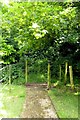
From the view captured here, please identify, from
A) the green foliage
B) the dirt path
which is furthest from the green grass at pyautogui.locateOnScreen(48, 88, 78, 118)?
the green foliage

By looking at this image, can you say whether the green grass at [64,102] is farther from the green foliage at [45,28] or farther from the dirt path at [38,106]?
the green foliage at [45,28]

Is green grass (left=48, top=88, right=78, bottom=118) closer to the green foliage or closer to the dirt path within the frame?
the dirt path

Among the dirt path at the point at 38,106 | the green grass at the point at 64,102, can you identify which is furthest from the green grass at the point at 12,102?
the green grass at the point at 64,102

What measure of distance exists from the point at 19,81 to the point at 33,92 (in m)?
0.84

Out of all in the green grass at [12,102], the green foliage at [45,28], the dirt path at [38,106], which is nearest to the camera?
the green grass at [12,102]

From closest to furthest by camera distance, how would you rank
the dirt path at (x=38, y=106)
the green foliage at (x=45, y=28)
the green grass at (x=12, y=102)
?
the green grass at (x=12, y=102) < the dirt path at (x=38, y=106) < the green foliage at (x=45, y=28)

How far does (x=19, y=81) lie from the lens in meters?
4.83

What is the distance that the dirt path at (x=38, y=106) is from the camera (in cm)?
279

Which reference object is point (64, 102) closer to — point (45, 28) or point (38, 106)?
point (38, 106)

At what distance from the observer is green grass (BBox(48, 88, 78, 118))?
274 centimetres

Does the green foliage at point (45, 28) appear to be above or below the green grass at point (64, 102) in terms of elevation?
above

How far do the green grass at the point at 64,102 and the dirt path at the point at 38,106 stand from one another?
0.08 metres

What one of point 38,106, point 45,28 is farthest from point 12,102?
point 45,28

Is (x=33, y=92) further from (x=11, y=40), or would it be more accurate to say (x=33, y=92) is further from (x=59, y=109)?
(x=11, y=40)
